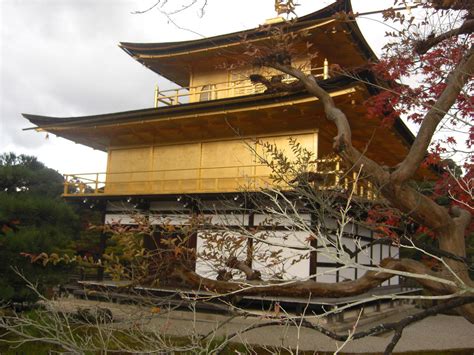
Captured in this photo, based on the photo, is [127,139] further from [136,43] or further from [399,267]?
[399,267]

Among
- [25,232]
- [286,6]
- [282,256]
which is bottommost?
[282,256]

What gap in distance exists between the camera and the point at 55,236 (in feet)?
25.3

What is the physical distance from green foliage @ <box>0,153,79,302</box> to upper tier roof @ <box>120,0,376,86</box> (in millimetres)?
6120

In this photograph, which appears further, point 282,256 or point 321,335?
point 321,335

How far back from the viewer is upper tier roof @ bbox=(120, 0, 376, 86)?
12.6 m

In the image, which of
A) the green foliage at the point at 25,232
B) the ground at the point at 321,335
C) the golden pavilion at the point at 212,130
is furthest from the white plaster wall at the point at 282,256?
the green foliage at the point at 25,232

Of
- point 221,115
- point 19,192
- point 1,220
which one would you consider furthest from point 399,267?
point 221,115

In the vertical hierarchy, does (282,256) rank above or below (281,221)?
below

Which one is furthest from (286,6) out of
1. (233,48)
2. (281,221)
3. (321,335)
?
(233,48)

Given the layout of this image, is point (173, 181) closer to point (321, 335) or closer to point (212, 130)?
point (212, 130)

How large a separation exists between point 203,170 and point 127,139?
3529 mm

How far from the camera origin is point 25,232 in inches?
282

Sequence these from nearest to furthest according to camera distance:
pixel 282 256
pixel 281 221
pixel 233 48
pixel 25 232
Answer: pixel 281 221, pixel 25 232, pixel 282 256, pixel 233 48

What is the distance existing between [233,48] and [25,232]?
31.9 feet
